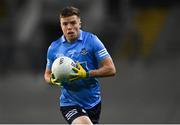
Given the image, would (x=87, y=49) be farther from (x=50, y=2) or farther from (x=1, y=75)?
(x=50, y=2)

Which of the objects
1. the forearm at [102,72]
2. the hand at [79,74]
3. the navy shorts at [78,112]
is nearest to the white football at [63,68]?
the hand at [79,74]

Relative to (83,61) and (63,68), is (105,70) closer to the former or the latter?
(83,61)

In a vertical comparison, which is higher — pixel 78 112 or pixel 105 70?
pixel 105 70

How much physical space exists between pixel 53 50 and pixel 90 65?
1.37ft

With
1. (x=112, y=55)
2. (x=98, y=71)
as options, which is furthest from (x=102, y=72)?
(x=112, y=55)

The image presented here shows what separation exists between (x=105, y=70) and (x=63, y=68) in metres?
0.41

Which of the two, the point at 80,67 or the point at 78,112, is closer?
the point at 80,67

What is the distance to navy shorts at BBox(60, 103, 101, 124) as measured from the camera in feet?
22.1

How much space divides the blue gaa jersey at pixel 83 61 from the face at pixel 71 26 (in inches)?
4.4

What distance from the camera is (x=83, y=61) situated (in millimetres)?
6793

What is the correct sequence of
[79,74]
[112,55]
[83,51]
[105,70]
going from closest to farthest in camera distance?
[79,74]
[105,70]
[83,51]
[112,55]

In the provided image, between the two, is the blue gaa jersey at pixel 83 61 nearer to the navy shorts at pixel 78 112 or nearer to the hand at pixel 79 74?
the navy shorts at pixel 78 112

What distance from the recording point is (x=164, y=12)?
69.9 feet

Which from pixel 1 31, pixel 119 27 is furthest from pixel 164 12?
pixel 1 31
